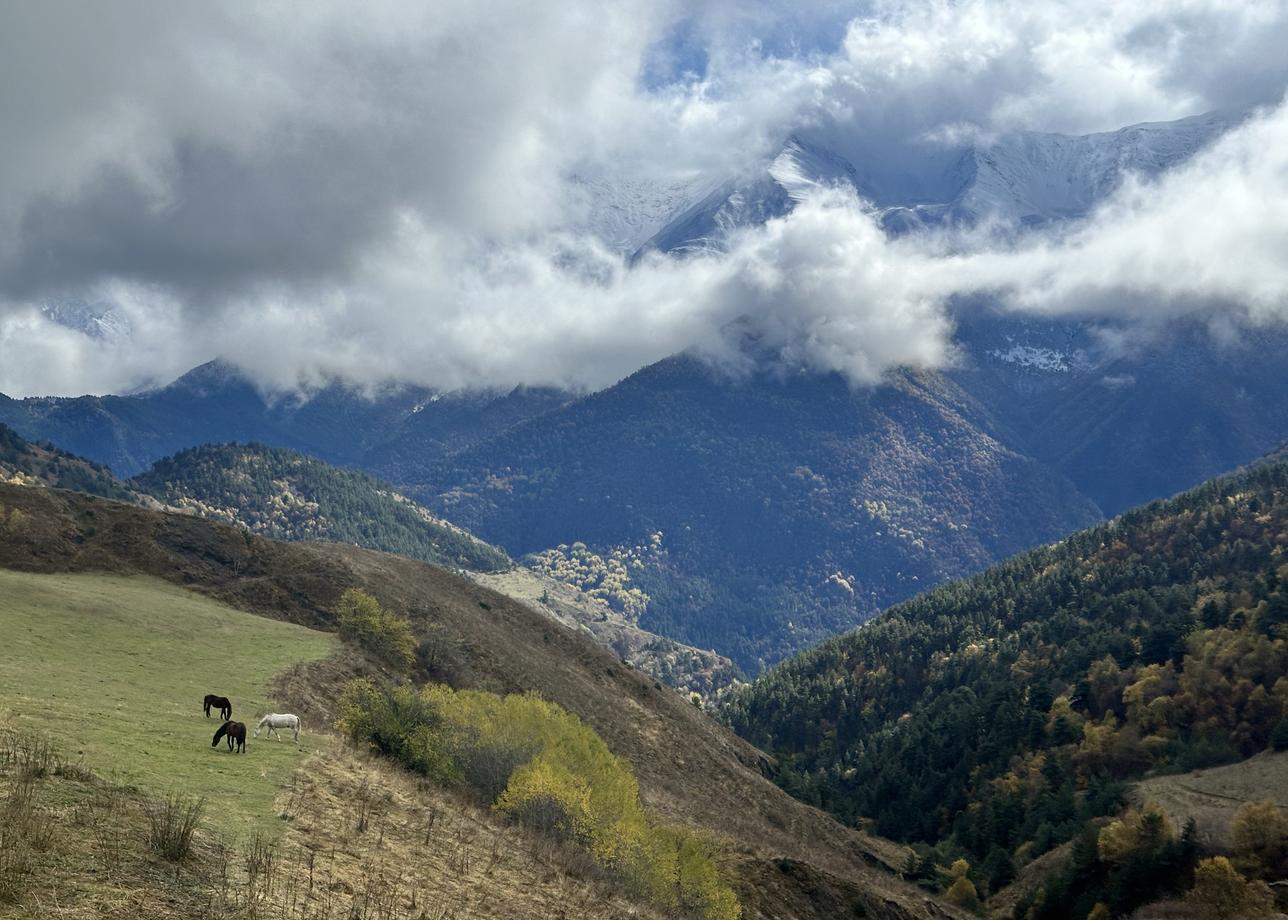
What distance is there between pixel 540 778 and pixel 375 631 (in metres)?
48.3

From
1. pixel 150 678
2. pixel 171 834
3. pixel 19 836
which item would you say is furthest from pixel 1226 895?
pixel 19 836

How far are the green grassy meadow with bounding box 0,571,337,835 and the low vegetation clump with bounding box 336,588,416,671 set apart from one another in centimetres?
271

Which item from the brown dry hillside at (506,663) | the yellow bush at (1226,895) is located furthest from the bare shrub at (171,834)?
the yellow bush at (1226,895)

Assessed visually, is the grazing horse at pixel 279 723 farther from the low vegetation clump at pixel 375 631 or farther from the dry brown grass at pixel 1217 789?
the dry brown grass at pixel 1217 789

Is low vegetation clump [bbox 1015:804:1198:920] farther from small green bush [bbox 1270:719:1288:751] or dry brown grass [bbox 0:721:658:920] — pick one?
dry brown grass [bbox 0:721:658:920]

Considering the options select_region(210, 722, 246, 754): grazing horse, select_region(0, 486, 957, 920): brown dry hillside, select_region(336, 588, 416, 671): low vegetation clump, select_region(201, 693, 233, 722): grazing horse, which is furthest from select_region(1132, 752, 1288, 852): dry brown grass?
select_region(210, 722, 246, 754): grazing horse

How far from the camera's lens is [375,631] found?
99375 mm

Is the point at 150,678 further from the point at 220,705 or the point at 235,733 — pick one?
the point at 235,733

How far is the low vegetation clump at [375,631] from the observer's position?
323 feet

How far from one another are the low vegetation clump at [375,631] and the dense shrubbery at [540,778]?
27.3m

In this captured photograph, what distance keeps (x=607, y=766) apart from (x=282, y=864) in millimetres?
50179

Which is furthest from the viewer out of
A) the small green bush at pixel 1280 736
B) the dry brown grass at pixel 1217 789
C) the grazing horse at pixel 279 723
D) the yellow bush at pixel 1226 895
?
the small green bush at pixel 1280 736

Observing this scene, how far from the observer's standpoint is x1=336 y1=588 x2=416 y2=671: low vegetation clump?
9838cm

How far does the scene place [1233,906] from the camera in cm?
9088
